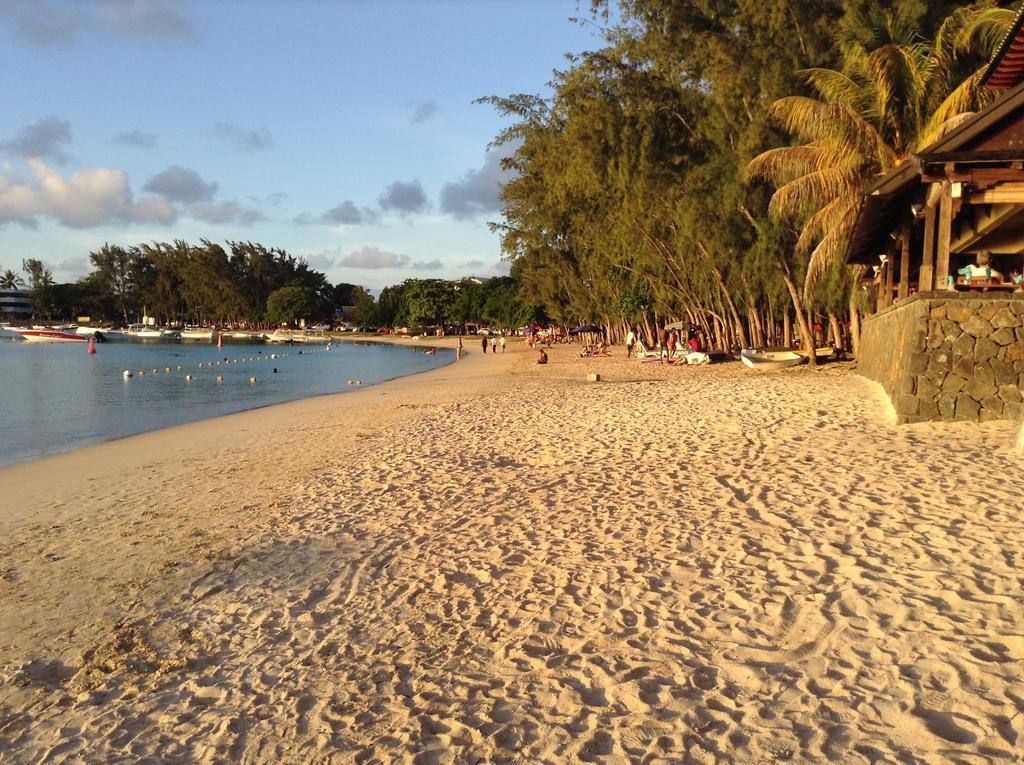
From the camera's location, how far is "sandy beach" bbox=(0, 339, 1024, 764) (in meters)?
3.38

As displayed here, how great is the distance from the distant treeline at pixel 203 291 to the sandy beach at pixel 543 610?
113 metres

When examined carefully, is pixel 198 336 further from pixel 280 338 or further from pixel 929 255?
pixel 929 255

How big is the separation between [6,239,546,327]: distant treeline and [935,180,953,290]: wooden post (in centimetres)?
11132

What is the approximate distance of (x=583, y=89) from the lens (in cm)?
2309

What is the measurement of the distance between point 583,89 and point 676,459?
57.5ft

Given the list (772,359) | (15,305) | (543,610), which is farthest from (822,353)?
(15,305)

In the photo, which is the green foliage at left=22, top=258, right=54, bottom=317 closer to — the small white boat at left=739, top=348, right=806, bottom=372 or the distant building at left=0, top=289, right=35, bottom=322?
the distant building at left=0, top=289, right=35, bottom=322

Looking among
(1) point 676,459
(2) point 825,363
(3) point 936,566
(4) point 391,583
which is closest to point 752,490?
(1) point 676,459

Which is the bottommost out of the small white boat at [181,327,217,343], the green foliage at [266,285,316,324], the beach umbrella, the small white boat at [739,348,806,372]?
the small white boat at [181,327,217,343]

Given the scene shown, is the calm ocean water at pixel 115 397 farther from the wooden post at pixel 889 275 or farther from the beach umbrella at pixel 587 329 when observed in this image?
the wooden post at pixel 889 275

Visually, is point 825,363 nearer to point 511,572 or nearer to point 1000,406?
point 1000,406

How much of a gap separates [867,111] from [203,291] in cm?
12774

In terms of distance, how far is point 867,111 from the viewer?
664 inches

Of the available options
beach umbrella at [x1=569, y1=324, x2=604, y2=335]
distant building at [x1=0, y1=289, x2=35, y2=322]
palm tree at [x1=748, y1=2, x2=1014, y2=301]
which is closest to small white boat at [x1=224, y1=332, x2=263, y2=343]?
distant building at [x1=0, y1=289, x2=35, y2=322]
